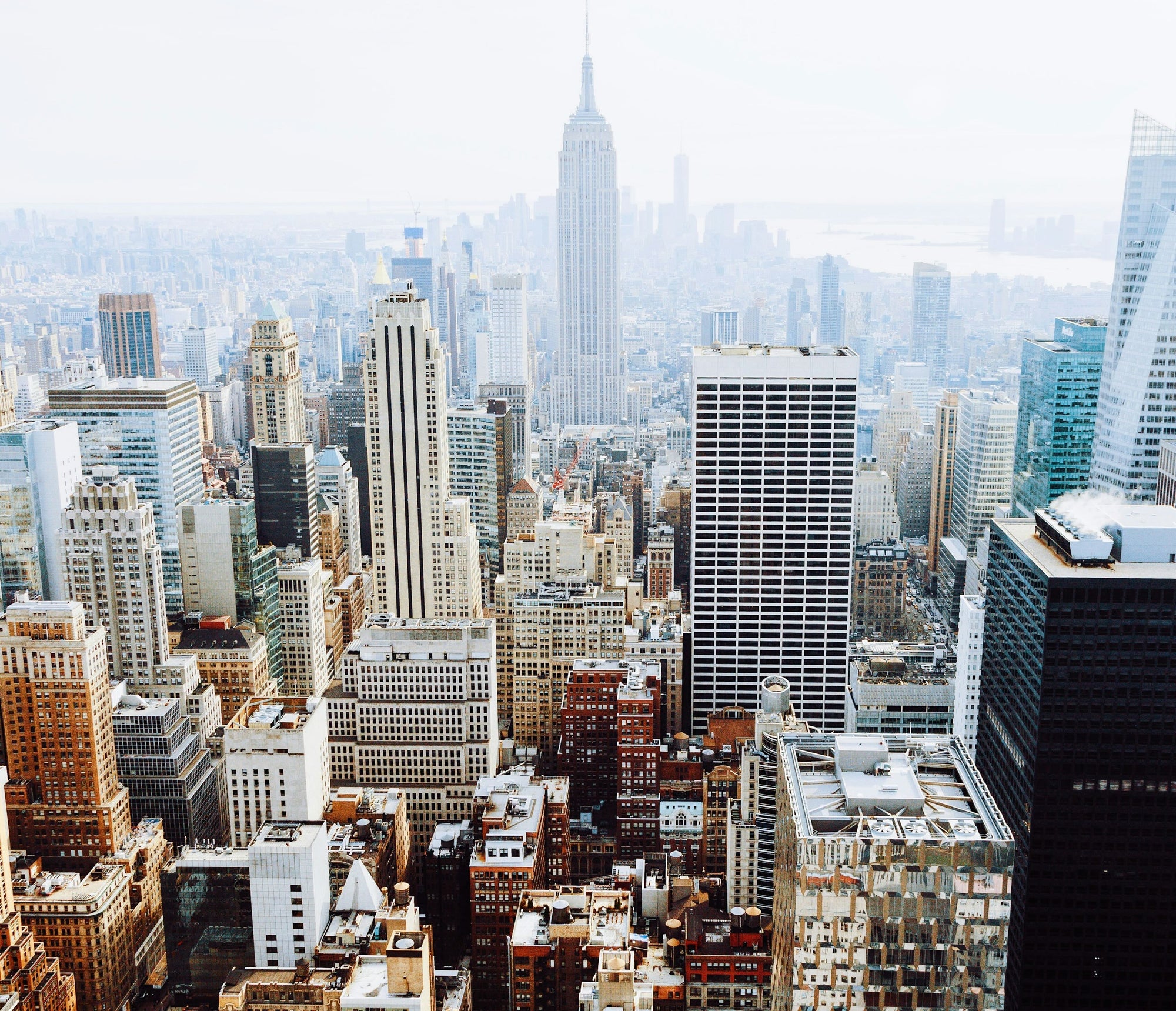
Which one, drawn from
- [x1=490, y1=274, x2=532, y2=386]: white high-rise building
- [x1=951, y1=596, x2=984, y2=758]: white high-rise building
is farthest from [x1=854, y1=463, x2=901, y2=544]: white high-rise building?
[x1=490, y1=274, x2=532, y2=386]: white high-rise building

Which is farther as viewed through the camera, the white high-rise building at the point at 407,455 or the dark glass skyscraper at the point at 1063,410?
the white high-rise building at the point at 407,455

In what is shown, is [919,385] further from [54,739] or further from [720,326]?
[54,739]

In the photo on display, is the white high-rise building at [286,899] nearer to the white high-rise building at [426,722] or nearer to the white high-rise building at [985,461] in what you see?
the white high-rise building at [426,722]

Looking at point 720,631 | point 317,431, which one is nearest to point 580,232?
point 317,431

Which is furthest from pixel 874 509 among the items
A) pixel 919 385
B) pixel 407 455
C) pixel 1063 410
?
pixel 407 455

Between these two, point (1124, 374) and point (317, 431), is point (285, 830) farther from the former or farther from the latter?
point (317, 431)

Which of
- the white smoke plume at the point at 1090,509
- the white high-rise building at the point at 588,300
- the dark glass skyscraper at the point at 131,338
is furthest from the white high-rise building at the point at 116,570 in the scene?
the white high-rise building at the point at 588,300

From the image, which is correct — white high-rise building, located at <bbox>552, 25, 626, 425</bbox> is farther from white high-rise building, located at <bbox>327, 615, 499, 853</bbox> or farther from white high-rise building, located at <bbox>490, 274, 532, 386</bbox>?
white high-rise building, located at <bbox>327, 615, 499, 853</bbox>

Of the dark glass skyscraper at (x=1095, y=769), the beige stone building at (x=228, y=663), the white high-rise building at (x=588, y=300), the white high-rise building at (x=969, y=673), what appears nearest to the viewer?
the dark glass skyscraper at (x=1095, y=769)
